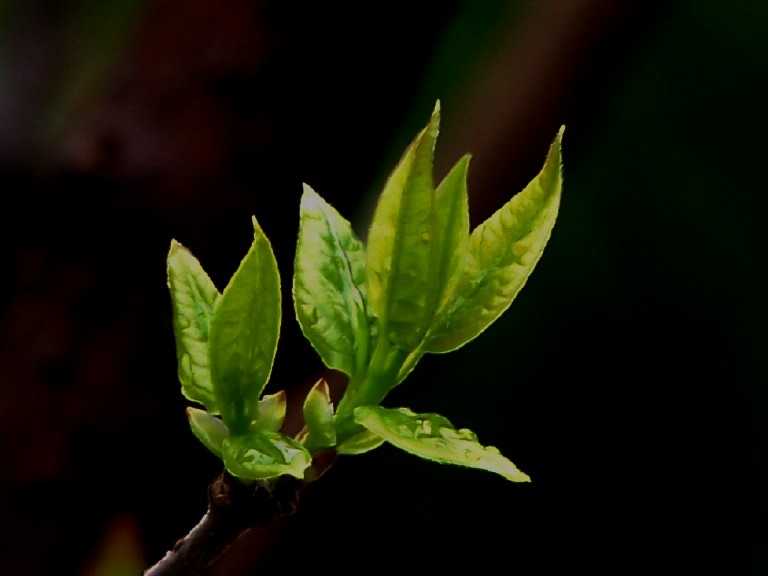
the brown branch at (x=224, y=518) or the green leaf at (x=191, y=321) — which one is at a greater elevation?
the green leaf at (x=191, y=321)

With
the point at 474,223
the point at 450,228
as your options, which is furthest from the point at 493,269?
the point at 474,223

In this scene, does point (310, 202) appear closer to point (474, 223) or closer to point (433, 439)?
point (433, 439)

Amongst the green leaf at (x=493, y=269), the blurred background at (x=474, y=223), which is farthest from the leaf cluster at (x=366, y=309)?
the blurred background at (x=474, y=223)

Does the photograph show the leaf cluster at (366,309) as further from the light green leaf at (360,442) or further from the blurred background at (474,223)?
the blurred background at (474,223)

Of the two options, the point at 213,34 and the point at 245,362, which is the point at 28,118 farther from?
the point at 245,362

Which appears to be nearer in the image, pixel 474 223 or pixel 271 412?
pixel 271 412

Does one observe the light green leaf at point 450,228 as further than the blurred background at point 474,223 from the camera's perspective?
No

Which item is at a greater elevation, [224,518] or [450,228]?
[450,228]
